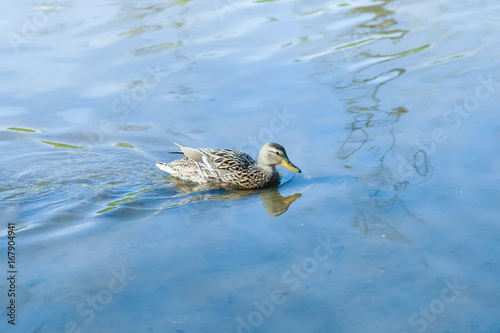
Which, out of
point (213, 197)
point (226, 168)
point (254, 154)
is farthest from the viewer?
point (254, 154)

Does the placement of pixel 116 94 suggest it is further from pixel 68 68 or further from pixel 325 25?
pixel 325 25

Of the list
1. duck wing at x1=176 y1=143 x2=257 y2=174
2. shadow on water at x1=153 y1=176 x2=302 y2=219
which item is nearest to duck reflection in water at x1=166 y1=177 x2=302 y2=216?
shadow on water at x1=153 y1=176 x2=302 y2=219

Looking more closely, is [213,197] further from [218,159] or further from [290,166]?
[290,166]

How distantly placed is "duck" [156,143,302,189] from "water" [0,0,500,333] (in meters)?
0.22

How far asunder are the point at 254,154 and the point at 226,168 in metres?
0.89

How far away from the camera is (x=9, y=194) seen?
7.68 meters

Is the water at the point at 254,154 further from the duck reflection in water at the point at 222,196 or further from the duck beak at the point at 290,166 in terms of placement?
the duck beak at the point at 290,166

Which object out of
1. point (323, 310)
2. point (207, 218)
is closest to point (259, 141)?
point (207, 218)

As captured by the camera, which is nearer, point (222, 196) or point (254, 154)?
point (222, 196)

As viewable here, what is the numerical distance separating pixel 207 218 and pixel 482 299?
9.07 feet

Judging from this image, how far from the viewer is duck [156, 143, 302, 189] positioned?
8.26 m

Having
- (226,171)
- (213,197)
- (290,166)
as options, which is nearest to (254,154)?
(226,171)

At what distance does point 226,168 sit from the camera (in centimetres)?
828

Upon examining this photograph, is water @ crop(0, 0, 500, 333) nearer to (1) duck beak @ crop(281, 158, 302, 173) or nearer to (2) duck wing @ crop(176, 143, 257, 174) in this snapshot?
(1) duck beak @ crop(281, 158, 302, 173)
